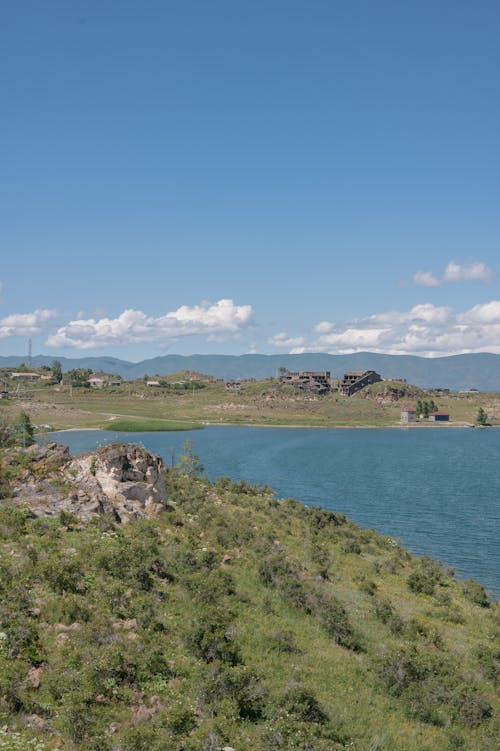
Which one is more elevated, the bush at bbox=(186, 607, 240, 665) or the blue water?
the bush at bbox=(186, 607, 240, 665)

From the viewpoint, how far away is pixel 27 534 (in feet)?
100.0

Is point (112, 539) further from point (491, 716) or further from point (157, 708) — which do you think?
point (491, 716)

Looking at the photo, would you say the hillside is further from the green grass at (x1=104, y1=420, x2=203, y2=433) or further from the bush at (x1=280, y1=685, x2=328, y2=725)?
the green grass at (x1=104, y1=420, x2=203, y2=433)

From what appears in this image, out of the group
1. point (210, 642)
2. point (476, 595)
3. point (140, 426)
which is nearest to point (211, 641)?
point (210, 642)

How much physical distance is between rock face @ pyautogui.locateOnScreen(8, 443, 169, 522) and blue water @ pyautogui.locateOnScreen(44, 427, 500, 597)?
29190 mm

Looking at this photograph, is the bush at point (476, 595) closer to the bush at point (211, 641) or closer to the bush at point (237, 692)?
the bush at point (211, 641)

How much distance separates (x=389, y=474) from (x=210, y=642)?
92730mm

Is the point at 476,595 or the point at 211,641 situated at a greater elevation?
the point at 211,641

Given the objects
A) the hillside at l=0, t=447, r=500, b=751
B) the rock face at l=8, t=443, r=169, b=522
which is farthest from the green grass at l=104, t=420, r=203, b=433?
the hillside at l=0, t=447, r=500, b=751

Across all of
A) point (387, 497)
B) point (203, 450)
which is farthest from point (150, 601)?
point (203, 450)

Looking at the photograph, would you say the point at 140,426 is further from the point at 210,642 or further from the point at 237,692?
the point at 237,692

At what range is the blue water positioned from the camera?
62688 mm

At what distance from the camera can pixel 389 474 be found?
110 metres

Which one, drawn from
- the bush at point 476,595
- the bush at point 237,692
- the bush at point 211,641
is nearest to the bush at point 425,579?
the bush at point 476,595
